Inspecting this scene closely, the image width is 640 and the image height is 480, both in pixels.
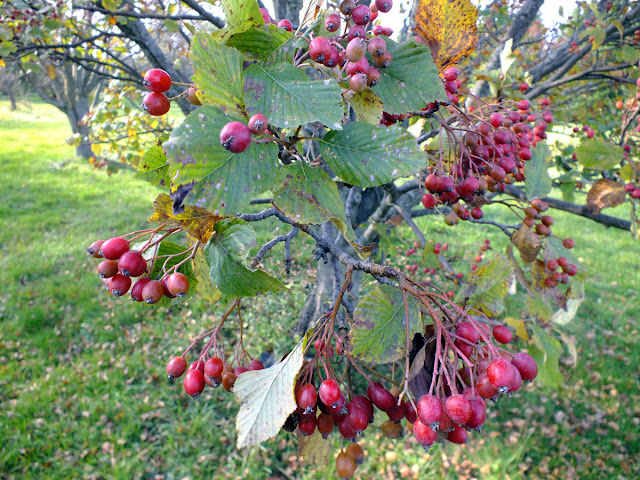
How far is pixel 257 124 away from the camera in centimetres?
68

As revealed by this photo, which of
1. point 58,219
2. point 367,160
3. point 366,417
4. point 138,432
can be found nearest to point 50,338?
point 138,432

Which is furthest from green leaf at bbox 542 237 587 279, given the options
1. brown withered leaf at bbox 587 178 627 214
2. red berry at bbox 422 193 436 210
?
red berry at bbox 422 193 436 210

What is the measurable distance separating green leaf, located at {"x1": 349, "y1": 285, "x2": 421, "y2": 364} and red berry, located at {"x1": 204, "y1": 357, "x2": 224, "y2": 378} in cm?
52

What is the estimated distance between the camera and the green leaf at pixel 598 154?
7.10 feet

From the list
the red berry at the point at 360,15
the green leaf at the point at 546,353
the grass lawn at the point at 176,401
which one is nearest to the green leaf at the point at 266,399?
the red berry at the point at 360,15

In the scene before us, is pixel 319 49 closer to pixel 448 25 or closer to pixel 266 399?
pixel 448 25

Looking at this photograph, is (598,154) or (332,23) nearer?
(332,23)

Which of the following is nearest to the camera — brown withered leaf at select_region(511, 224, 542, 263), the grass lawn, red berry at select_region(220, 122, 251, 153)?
red berry at select_region(220, 122, 251, 153)

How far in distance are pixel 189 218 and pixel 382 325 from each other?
1.68 ft

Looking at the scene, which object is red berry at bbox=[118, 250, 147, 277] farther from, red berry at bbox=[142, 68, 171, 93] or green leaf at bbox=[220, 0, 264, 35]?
green leaf at bbox=[220, 0, 264, 35]

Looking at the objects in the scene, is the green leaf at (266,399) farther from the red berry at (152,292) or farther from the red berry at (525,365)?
the red berry at (525,365)

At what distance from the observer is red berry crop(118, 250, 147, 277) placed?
0.90 meters

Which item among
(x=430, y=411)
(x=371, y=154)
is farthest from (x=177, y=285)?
(x=430, y=411)

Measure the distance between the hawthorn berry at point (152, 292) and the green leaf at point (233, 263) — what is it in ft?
0.62
